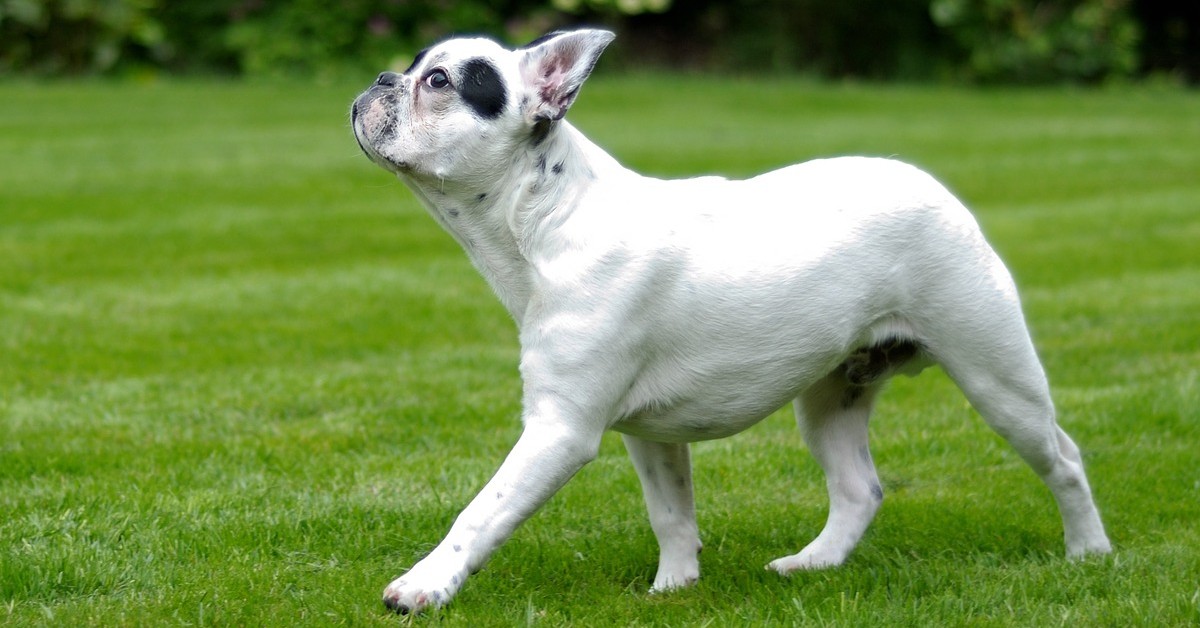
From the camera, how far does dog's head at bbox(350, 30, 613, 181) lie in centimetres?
394

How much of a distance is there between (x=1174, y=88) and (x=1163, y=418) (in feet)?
54.6

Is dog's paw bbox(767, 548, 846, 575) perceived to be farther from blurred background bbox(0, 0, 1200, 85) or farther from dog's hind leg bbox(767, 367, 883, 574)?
blurred background bbox(0, 0, 1200, 85)

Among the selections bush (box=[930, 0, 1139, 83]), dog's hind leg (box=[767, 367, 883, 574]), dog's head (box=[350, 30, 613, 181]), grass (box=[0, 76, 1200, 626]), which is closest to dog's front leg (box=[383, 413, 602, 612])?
grass (box=[0, 76, 1200, 626])

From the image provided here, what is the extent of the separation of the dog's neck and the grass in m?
0.90

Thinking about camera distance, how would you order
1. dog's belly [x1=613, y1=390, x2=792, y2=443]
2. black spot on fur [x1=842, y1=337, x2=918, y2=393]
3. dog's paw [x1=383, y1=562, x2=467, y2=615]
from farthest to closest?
1. black spot on fur [x1=842, y1=337, x2=918, y2=393]
2. dog's belly [x1=613, y1=390, x2=792, y2=443]
3. dog's paw [x1=383, y1=562, x2=467, y2=615]

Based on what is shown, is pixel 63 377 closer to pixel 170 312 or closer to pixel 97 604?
pixel 170 312

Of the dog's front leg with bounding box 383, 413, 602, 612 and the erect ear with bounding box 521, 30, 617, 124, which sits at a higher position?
the erect ear with bounding box 521, 30, 617, 124

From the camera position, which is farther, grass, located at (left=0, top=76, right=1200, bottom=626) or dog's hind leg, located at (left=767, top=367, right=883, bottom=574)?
dog's hind leg, located at (left=767, top=367, right=883, bottom=574)

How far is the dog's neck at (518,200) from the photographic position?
4.02 metres

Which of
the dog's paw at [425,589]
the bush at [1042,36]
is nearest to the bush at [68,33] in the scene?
the bush at [1042,36]

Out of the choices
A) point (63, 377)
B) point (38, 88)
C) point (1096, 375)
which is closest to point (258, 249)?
point (63, 377)

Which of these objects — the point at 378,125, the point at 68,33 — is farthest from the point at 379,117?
the point at 68,33

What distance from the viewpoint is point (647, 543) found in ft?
15.8

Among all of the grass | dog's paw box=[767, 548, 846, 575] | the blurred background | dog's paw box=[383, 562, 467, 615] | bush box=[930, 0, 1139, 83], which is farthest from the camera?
bush box=[930, 0, 1139, 83]
